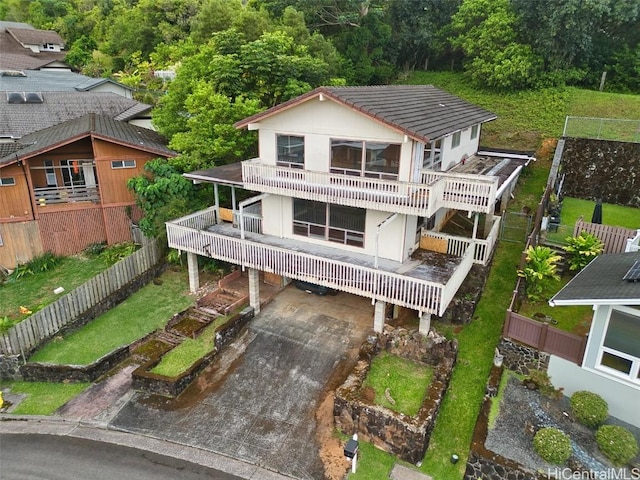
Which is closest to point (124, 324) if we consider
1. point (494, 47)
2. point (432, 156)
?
point (432, 156)

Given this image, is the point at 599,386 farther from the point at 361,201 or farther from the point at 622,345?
the point at 361,201

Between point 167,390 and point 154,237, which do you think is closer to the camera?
point 167,390

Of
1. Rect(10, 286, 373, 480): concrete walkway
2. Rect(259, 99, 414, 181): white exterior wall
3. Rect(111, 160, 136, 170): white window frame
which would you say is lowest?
Rect(10, 286, 373, 480): concrete walkway

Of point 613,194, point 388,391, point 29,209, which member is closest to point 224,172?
point 29,209

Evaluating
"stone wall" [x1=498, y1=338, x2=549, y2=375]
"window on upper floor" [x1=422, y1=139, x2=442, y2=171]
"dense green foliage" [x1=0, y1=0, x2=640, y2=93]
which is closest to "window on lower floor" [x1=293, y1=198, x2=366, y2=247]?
"window on upper floor" [x1=422, y1=139, x2=442, y2=171]

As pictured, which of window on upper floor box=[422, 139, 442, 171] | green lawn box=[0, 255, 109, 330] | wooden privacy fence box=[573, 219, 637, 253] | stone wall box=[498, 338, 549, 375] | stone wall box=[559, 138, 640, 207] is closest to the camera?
stone wall box=[498, 338, 549, 375]

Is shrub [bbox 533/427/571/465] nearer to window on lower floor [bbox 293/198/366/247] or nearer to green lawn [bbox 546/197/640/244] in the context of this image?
window on lower floor [bbox 293/198/366/247]

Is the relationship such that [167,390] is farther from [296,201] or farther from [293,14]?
[293,14]
